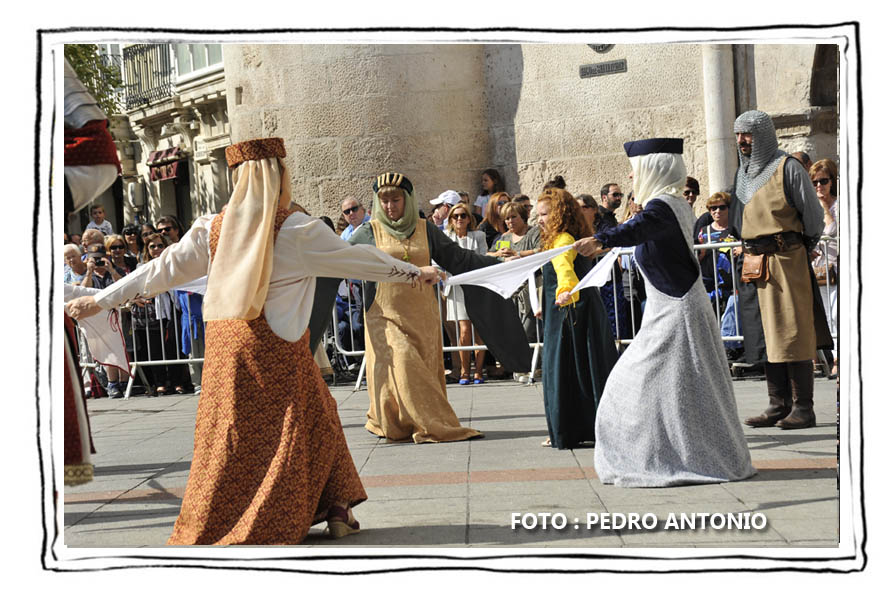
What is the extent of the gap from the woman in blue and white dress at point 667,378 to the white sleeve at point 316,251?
1.34 meters

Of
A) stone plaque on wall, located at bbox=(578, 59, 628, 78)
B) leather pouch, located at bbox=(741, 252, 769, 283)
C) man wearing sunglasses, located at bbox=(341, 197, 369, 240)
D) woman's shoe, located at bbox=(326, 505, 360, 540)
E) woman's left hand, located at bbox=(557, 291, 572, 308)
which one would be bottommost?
woman's shoe, located at bbox=(326, 505, 360, 540)

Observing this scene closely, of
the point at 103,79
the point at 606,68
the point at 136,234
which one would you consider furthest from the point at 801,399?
the point at 103,79

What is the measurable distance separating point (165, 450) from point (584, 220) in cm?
349

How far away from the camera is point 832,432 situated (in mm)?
7289

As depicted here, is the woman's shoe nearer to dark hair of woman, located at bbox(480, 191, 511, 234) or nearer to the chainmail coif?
the chainmail coif

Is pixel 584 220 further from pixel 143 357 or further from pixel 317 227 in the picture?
pixel 143 357

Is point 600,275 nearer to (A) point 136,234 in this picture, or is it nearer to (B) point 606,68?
(B) point 606,68

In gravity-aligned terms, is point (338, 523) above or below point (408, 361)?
below

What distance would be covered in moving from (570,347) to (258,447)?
298cm

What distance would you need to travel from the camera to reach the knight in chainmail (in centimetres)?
749

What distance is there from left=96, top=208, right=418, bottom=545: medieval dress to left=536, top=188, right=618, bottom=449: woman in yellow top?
234cm

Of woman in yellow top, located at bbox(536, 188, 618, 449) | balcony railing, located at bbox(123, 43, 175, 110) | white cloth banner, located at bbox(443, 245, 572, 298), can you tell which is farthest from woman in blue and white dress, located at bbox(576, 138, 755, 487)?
balcony railing, located at bbox(123, 43, 175, 110)

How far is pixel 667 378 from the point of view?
586 cm

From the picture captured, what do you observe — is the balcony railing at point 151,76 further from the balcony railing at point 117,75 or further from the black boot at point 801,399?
the black boot at point 801,399
